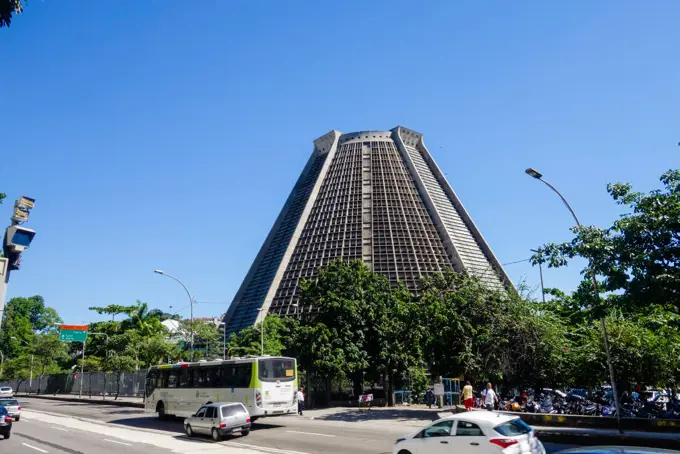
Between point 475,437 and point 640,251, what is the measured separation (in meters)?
10.1

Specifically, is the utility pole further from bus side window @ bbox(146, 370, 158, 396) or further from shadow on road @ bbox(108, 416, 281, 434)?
shadow on road @ bbox(108, 416, 281, 434)

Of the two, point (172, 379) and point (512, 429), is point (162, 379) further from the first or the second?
point (512, 429)

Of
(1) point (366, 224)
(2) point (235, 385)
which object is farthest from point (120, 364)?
(1) point (366, 224)

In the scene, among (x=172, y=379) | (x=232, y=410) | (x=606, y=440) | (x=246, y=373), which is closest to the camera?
(x=606, y=440)

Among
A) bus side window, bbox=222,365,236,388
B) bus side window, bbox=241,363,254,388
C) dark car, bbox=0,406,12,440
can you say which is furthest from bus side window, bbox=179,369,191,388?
dark car, bbox=0,406,12,440

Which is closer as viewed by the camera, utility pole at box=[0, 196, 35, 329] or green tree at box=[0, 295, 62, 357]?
utility pole at box=[0, 196, 35, 329]

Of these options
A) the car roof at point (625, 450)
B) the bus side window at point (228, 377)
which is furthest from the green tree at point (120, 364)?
the car roof at point (625, 450)

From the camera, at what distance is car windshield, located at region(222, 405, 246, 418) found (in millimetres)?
19847

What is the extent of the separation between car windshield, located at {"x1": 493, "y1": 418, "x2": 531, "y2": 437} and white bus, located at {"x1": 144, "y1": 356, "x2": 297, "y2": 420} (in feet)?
46.2

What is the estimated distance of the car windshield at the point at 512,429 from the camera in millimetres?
10427

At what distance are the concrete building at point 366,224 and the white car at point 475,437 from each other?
54.2 meters

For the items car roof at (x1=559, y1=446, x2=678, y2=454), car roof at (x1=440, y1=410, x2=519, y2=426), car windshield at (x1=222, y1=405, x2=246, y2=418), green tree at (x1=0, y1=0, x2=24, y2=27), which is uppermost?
green tree at (x1=0, y1=0, x2=24, y2=27)

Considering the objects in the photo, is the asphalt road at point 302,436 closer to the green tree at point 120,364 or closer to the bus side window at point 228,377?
the bus side window at point 228,377

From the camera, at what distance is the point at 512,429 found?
1060cm
